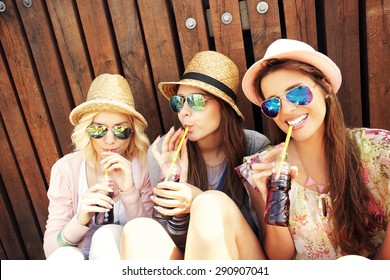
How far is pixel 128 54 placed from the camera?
2.77 metres

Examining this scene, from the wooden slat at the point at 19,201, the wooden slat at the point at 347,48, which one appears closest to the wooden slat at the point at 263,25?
the wooden slat at the point at 347,48

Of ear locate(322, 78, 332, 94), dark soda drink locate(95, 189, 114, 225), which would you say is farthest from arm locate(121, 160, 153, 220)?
ear locate(322, 78, 332, 94)

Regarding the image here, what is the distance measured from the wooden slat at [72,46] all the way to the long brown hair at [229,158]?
1055 mm

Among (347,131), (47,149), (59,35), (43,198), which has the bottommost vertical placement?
(43,198)

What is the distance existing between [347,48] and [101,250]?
6.31 ft

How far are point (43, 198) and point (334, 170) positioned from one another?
2.31 m

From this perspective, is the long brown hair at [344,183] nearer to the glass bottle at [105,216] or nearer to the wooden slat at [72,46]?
the glass bottle at [105,216]

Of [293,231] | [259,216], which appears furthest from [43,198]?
[293,231]

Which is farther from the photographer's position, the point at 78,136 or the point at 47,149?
the point at 47,149

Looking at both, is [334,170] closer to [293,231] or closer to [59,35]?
[293,231]

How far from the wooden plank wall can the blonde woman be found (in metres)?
0.41

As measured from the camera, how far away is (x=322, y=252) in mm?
1950

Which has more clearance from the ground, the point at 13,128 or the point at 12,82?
the point at 12,82

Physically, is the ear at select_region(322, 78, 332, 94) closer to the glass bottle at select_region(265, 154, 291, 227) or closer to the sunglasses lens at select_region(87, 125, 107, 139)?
the glass bottle at select_region(265, 154, 291, 227)
